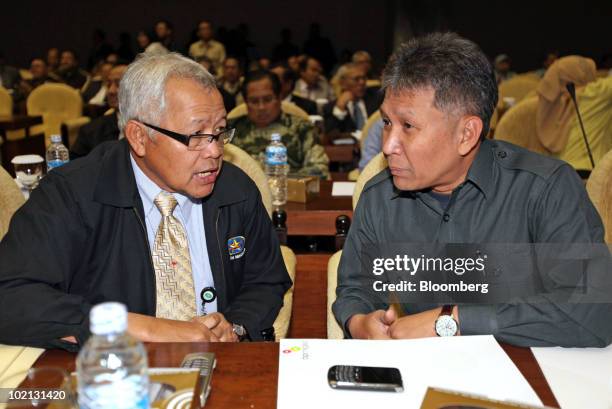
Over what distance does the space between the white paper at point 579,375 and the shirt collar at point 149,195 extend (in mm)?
985

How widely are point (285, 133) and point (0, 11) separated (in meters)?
12.4

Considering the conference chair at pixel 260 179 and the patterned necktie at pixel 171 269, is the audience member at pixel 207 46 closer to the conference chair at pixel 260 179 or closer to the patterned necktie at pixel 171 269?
the conference chair at pixel 260 179

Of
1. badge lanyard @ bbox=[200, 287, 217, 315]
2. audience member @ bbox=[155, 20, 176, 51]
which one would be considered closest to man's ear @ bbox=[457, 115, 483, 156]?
badge lanyard @ bbox=[200, 287, 217, 315]

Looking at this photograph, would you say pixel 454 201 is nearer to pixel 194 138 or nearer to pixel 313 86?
Answer: pixel 194 138

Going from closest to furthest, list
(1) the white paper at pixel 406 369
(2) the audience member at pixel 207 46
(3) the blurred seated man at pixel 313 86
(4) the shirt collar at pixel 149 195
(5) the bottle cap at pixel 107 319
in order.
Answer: (5) the bottle cap at pixel 107 319
(1) the white paper at pixel 406 369
(4) the shirt collar at pixel 149 195
(3) the blurred seated man at pixel 313 86
(2) the audience member at pixel 207 46

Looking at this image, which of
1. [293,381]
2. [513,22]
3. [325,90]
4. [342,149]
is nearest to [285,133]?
[342,149]

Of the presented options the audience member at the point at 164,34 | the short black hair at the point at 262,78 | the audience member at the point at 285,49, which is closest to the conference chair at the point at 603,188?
the short black hair at the point at 262,78

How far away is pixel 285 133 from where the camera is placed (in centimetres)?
432

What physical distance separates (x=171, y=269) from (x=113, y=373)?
84 cm

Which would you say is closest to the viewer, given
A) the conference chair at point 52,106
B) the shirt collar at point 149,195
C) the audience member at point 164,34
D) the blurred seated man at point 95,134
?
the shirt collar at point 149,195

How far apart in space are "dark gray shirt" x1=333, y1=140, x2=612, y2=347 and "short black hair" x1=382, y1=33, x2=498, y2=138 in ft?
0.60

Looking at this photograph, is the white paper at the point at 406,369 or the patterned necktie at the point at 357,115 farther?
the patterned necktie at the point at 357,115

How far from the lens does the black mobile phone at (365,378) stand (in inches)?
45.1

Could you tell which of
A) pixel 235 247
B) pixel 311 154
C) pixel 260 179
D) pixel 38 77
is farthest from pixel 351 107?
pixel 38 77
